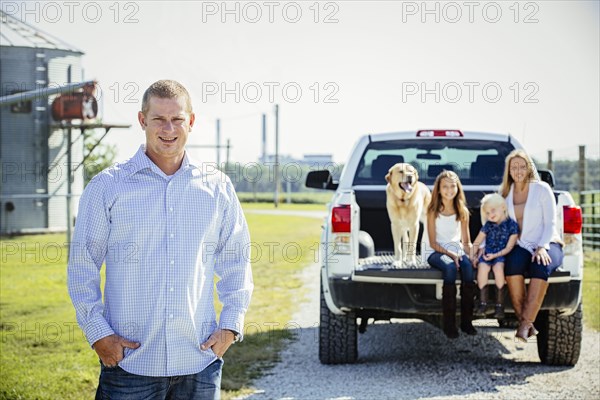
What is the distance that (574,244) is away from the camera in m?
6.67

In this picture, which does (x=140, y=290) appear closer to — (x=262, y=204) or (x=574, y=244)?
(x=574, y=244)

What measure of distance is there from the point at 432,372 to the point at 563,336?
1207mm

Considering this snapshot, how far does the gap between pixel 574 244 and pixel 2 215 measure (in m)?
28.6

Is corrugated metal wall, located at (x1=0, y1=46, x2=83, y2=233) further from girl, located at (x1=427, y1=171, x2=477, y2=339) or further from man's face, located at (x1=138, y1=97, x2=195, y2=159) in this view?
man's face, located at (x1=138, y1=97, x2=195, y2=159)

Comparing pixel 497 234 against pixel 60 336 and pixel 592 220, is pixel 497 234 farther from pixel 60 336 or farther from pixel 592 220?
pixel 592 220

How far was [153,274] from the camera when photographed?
3.14 metres

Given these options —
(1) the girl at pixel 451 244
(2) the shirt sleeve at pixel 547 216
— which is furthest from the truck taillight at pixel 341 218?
(2) the shirt sleeve at pixel 547 216

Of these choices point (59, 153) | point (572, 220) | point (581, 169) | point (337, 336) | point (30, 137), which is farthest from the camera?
point (59, 153)

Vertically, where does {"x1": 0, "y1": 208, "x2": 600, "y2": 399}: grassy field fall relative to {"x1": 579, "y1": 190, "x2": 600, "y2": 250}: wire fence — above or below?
below

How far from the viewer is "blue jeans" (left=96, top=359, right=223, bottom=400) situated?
3109 mm

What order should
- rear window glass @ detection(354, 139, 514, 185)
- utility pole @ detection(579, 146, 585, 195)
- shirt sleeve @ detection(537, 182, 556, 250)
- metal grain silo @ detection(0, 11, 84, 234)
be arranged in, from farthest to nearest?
metal grain silo @ detection(0, 11, 84, 234)
utility pole @ detection(579, 146, 585, 195)
rear window glass @ detection(354, 139, 514, 185)
shirt sleeve @ detection(537, 182, 556, 250)

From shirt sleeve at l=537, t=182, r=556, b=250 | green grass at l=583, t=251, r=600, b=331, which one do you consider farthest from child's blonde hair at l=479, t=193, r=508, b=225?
green grass at l=583, t=251, r=600, b=331

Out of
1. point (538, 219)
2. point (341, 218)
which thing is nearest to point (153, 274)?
point (341, 218)

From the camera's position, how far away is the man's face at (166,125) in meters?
3.26
